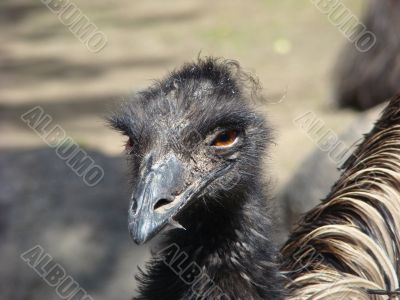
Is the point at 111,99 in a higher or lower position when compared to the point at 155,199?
higher

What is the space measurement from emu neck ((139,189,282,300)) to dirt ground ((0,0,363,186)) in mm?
4175

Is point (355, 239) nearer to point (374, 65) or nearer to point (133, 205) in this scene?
point (133, 205)

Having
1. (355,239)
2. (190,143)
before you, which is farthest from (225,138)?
(355,239)

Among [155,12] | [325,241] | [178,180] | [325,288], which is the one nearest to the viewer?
[178,180]

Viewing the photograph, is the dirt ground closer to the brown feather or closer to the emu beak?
the brown feather

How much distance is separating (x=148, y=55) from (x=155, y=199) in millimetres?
7283

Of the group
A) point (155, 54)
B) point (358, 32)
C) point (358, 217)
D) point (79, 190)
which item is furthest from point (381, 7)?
point (358, 217)

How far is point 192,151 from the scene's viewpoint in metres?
2.62

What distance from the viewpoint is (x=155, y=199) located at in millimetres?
2449

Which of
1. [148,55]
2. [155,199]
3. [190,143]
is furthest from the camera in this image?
[148,55]

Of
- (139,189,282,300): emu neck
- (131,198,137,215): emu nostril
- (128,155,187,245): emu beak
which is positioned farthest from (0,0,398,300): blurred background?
(131,198,137,215): emu nostril

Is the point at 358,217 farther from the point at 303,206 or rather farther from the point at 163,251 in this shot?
the point at 303,206

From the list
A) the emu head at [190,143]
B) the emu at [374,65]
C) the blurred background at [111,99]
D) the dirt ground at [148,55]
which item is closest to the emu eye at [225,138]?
the emu head at [190,143]

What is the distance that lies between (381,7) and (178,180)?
218 inches
